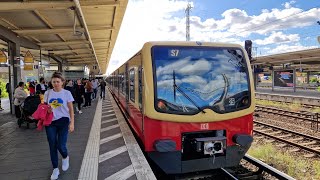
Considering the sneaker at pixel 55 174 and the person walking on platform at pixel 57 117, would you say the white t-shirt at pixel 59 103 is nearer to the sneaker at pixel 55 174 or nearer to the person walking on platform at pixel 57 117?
the person walking on platform at pixel 57 117

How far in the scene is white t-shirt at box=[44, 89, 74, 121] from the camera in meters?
4.96

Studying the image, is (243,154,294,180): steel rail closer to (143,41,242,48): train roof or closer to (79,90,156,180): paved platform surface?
(79,90,156,180): paved platform surface

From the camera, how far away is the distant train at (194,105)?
17.6ft

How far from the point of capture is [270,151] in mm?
8367

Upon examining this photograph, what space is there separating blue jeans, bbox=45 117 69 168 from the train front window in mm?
1607

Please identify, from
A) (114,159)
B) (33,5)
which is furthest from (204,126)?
(33,5)

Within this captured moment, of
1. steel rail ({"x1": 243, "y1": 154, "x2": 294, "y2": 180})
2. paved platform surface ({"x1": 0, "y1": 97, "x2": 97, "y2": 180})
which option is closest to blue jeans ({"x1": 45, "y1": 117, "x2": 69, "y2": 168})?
paved platform surface ({"x1": 0, "y1": 97, "x2": 97, "y2": 180})

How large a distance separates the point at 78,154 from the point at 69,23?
7.88 m

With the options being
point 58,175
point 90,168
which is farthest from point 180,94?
point 58,175

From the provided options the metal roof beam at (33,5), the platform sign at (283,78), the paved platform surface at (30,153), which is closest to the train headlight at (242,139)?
the paved platform surface at (30,153)

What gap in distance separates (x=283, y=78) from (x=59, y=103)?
29443 millimetres

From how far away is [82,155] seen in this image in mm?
6449

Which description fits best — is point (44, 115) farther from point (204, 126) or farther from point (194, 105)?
point (204, 126)

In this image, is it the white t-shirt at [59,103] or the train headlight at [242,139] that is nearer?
the white t-shirt at [59,103]
